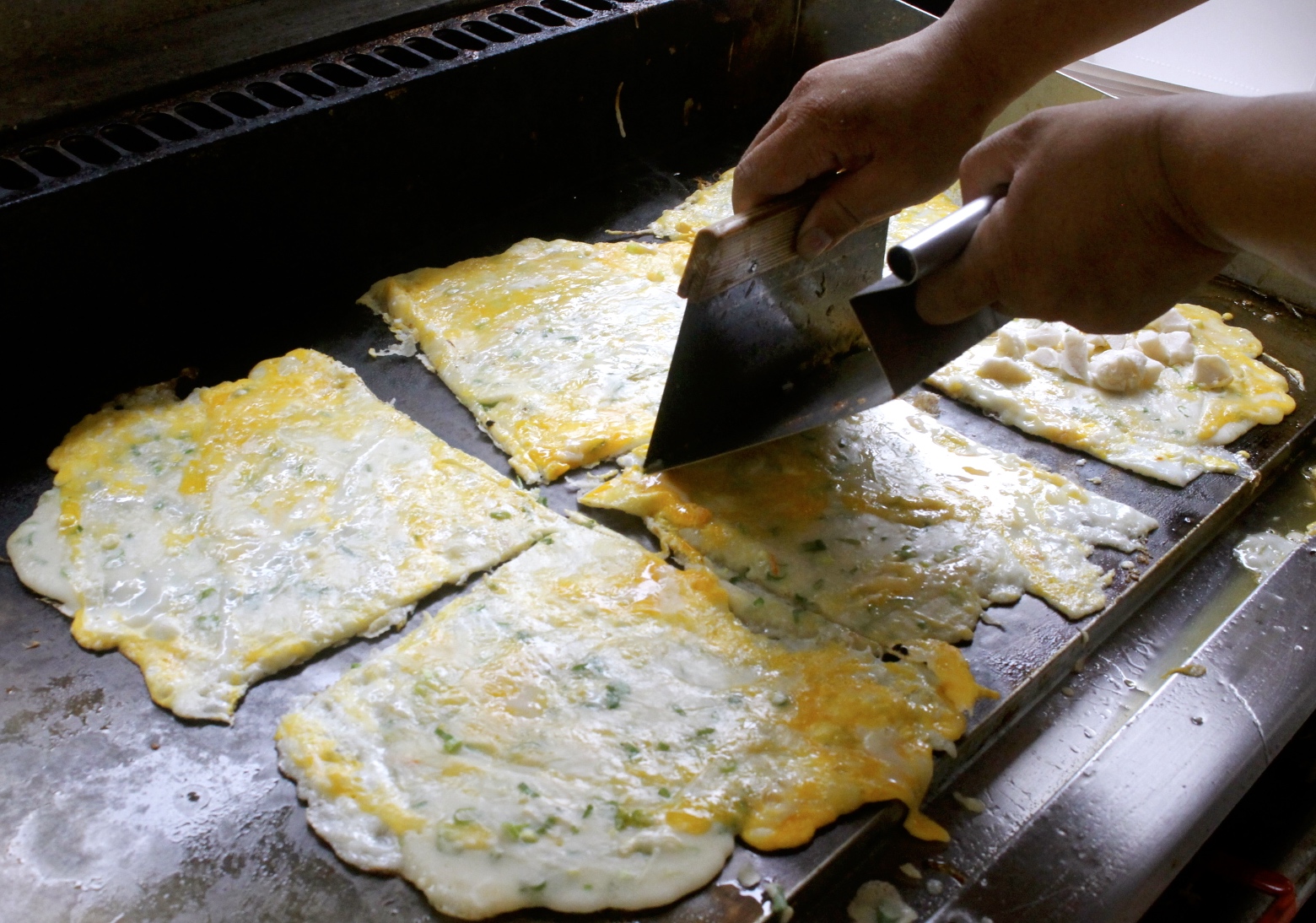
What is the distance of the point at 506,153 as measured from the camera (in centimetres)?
301

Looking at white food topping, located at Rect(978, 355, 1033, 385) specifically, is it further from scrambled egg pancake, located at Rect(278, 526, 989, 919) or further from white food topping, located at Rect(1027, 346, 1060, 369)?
scrambled egg pancake, located at Rect(278, 526, 989, 919)

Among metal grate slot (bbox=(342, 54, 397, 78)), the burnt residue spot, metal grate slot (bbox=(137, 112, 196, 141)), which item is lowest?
the burnt residue spot

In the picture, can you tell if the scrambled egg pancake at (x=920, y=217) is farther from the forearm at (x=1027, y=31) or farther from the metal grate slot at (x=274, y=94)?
the metal grate slot at (x=274, y=94)

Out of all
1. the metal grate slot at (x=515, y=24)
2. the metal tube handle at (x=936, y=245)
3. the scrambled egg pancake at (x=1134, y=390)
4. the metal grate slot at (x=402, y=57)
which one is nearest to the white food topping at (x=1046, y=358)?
the scrambled egg pancake at (x=1134, y=390)

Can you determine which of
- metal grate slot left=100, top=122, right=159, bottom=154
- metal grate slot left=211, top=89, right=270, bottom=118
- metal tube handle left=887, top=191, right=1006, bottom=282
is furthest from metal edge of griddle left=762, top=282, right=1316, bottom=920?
metal grate slot left=100, top=122, right=159, bottom=154

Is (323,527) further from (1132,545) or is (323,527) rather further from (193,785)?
(1132,545)

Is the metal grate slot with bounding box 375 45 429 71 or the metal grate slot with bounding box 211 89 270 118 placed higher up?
the metal grate slot with bounding box 375 45 429 71

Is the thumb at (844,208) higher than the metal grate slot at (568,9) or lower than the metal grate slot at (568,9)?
lower

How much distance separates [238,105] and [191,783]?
5.82ft

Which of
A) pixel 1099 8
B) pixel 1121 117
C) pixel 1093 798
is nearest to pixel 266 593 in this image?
pixel 1093 798

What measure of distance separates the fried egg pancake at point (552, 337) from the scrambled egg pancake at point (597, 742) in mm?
459

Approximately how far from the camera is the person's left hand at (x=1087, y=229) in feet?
4.97

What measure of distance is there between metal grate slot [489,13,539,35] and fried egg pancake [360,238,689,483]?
640 millimetres

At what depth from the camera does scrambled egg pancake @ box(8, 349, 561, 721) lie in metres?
1.87
